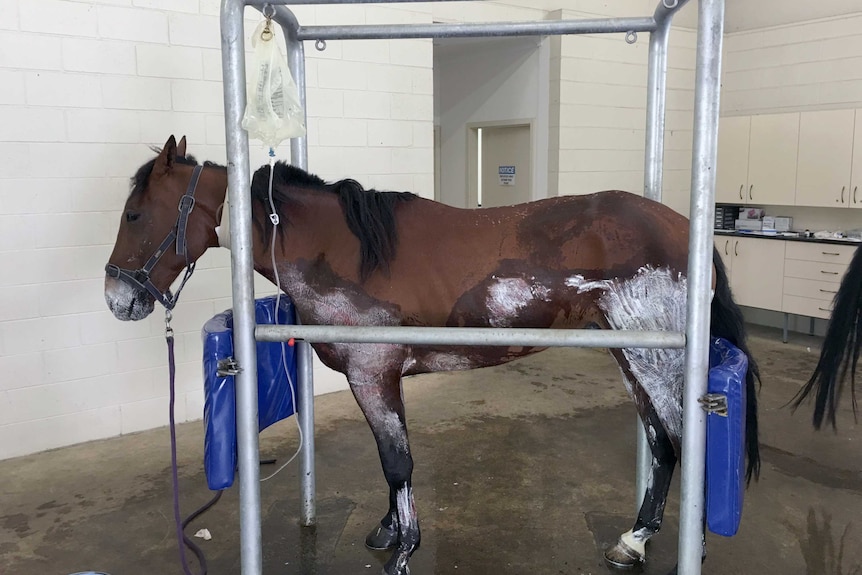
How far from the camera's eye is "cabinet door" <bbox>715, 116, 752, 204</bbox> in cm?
597

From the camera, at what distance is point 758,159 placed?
19.3 ft

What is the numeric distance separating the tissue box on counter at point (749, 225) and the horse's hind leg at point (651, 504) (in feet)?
14.4

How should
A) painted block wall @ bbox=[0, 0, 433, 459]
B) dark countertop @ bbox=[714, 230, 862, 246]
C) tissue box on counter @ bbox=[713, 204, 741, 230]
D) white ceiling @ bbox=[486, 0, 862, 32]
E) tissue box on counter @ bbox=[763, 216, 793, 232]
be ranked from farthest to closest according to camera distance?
tissue box on counter @ bbox=[713, 204, 741, 230]
tissue box on counter @ bbox=[763, 216, 793, 232]
white ceiling @ bbox=[486, 0, 862, 32]
dark countertop @ bbox=[714, 230, 862, 246]
painted block wall @ bbox=[0, 0, 433, 459]

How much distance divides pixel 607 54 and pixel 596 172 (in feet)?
3.26

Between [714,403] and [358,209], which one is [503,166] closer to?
[358,209]

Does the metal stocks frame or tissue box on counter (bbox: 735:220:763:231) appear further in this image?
tissue box on counter (bbox: 735:220:763:231)

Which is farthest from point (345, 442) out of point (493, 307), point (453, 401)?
point (493, 307)

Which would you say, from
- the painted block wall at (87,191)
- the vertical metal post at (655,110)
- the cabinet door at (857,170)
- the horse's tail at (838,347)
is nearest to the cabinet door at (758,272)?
the cabinet door at (857,170)

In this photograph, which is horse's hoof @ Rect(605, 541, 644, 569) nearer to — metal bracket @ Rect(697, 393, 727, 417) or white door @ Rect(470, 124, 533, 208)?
metal bracket @ Rect(697, 393, 727, 417)

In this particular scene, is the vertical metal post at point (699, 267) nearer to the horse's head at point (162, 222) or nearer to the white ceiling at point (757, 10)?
the horse's head at point (162, 222)

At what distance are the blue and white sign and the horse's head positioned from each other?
430cm

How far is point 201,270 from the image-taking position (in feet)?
12.7

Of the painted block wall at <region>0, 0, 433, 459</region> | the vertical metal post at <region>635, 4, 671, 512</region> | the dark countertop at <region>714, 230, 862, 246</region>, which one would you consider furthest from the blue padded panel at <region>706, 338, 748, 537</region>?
the dark countertop at <region>714, 230, 862, 246</region>

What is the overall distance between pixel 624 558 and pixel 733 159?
15.7 ft
